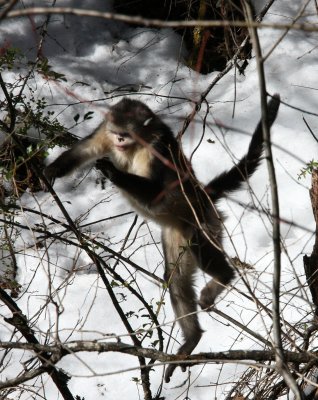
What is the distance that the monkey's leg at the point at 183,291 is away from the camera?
160 inches

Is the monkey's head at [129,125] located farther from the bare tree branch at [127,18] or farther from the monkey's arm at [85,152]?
the bare tree branch at [127,18]

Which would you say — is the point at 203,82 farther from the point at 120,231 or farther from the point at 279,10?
the point at 120,231

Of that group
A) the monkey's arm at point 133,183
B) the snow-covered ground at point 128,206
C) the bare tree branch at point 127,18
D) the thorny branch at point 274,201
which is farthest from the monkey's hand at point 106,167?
the bare tree branch at point 127,18

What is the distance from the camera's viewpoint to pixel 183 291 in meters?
4.13

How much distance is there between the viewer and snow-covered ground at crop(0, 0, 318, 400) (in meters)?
4.18

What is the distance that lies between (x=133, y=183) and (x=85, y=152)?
23.7 inches

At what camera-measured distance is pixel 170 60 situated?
253 inches

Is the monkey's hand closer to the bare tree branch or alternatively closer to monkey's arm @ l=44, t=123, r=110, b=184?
monkey's arm @ l=44, t=123, r=110, b=184

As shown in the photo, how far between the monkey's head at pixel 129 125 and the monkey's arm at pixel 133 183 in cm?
32

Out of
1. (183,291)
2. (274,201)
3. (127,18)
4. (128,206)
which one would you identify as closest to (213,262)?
(183,291)

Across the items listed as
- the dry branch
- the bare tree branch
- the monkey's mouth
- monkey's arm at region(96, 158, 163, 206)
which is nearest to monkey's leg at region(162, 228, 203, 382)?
monkey's arm at region(96, 158, 163, 206)

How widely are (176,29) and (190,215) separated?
10.3 ft

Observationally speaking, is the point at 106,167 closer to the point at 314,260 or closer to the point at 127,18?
A: the point at 314,260

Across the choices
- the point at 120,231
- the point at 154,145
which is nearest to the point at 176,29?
the point at 120,231
